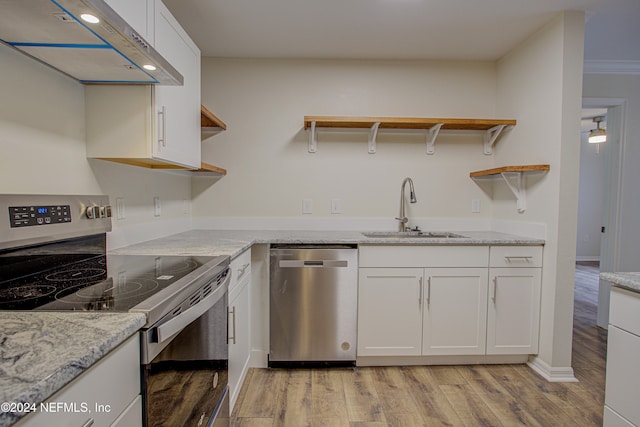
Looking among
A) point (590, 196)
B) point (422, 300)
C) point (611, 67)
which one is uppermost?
point (611, 67)

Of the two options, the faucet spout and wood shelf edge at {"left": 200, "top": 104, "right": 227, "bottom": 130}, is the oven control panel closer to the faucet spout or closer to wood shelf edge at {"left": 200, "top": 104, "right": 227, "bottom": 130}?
wood shelf edge at {"left": 200, "top": 104, "right": 227, "bottom": 130}

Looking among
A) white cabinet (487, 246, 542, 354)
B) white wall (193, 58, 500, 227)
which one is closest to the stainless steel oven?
white wall (193, 58, 500, 227)

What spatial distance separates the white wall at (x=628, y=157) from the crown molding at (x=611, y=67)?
0.04 metres

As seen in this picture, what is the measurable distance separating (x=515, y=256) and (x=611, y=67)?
7.09ft

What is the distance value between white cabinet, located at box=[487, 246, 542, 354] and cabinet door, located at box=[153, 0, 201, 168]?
2.03 m

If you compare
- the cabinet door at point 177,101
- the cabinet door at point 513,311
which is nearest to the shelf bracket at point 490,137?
the cabinet door at point 513,311

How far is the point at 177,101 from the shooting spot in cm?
159

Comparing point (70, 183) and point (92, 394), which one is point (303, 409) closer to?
point (92, 394)

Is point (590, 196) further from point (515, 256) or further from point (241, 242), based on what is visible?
point (241, 242)

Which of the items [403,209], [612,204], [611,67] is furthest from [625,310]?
[611,67]

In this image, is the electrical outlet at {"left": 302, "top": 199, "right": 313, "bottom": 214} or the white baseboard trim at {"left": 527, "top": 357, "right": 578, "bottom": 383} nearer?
the white baseboard trim at {"left": 527, "top": 357, "right": 578, "bottom": 383}

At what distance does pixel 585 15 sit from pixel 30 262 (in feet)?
10.3

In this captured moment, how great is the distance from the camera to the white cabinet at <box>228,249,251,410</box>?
1581mm

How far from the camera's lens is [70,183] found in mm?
1326
